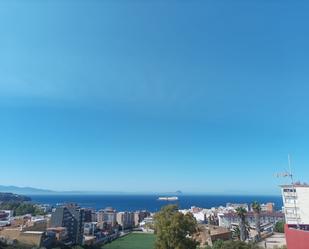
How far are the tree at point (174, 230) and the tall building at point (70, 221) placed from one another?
39465mm

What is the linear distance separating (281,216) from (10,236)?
234ft

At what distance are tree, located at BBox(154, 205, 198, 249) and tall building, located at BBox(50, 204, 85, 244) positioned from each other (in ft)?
129

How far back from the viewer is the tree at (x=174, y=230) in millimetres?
26672

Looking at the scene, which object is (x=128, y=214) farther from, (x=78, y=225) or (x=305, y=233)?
(x=305, y=233)

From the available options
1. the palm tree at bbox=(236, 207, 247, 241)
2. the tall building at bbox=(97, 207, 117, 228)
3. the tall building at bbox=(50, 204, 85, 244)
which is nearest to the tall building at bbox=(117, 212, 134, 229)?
the tall building at bbox=(97, 207, 117, 228)

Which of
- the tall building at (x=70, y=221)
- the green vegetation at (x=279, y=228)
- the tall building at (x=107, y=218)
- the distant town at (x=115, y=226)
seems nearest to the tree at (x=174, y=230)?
the distant town at (x=115, y=226)

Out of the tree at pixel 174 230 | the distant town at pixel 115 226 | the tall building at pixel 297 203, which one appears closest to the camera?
the tree at pixel 174 230

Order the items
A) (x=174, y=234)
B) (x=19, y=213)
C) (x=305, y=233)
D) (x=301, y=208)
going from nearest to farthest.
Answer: (x=305, y=233)
(x=174, y=234)
(x=301, y=208)
(x=19, y=213)

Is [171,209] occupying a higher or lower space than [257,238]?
higher

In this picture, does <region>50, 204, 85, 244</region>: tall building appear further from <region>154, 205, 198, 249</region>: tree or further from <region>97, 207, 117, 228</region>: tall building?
<region>154, 205, 198, 249</region>: tree

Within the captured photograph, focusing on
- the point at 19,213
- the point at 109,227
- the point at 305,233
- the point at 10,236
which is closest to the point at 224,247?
the point at 305,233

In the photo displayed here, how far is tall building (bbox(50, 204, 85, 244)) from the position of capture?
2472 inches

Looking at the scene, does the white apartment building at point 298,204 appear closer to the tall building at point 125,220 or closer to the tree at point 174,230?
the tree at point 174,230

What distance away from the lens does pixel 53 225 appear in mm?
64188
